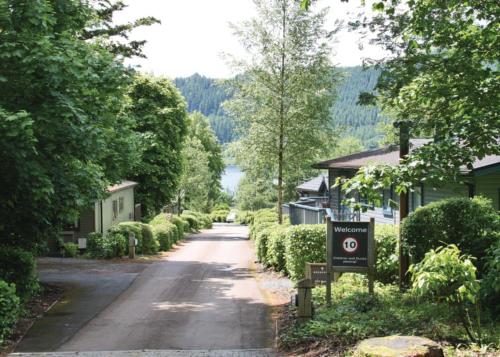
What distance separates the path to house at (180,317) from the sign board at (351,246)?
190 centimetres

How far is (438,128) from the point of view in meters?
8.98

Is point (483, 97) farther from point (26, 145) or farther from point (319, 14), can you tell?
point (319, 14)

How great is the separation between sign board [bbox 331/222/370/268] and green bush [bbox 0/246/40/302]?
697cm

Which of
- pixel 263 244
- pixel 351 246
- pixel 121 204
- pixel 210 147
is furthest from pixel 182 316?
pixel 210 147

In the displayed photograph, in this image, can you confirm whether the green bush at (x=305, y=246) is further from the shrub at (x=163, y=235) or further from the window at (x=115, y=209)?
the window at (x=115, y=209)

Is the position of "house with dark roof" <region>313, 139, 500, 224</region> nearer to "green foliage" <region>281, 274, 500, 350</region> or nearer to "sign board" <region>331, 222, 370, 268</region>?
"sign board" <region>331, 222, 370, 268</region>

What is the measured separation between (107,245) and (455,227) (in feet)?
59.5

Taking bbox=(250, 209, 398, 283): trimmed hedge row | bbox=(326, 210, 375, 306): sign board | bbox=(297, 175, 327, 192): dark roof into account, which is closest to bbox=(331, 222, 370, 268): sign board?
bbox=(326, 210, 375, 306): sign board

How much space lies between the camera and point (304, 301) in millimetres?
9680

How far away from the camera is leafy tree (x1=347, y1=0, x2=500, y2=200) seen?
848cm

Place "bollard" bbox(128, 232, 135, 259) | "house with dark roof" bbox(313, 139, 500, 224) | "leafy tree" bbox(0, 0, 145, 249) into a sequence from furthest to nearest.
Result: "bollard" bbox(128, 232, 135, 259)
"house with dark roof" bbox(313, 139, 500, 224)
"leafy tree" bbox(0, 0, 145, 249)

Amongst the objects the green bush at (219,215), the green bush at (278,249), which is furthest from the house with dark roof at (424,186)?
the green bush at (219,215)

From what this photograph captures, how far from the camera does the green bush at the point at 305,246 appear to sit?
15117 millimetres

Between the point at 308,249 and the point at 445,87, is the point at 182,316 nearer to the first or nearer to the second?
the point at 308,249
